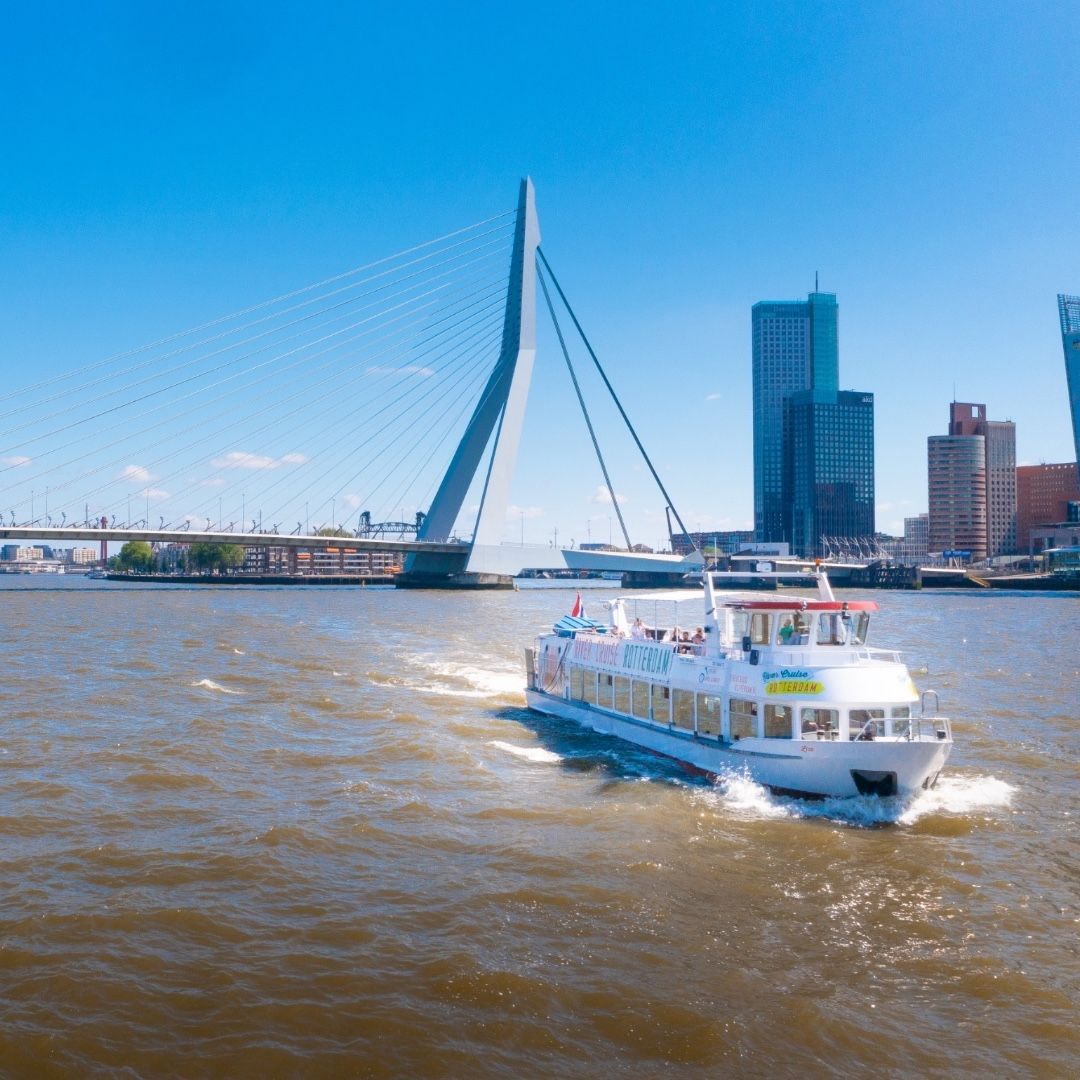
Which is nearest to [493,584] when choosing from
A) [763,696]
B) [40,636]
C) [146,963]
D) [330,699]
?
[40,636]

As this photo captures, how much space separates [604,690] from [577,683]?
126 centimetres

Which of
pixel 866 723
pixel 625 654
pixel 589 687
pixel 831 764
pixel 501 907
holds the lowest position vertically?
pixel 501 907

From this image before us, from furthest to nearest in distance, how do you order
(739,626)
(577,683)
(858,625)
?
(577,683)
(739,626)
(858,625)

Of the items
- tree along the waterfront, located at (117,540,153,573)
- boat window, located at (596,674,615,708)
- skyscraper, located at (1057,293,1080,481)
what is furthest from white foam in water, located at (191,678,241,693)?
tree along the waterfront, located at (117,540,153,573)

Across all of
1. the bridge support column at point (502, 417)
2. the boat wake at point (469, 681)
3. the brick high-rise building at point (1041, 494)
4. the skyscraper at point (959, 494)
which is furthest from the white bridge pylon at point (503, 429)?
the brick high-rise building at point (1041, 494)

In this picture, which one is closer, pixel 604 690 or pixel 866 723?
pixel 866 723

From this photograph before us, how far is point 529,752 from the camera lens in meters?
17.5

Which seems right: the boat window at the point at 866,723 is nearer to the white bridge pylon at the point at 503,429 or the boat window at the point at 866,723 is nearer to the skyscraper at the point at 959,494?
the white bridge pylon at the point at 503,429

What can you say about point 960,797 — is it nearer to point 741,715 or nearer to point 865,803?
point 865,803

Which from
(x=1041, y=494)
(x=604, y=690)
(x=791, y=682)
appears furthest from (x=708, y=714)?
(x=1041, y=494)

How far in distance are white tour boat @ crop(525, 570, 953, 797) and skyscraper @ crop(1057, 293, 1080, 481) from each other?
121 meters

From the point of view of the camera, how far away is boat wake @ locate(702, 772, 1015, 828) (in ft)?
43.7

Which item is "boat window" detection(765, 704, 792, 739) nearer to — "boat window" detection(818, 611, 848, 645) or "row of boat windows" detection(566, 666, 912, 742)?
"row of boat windows" detection(566, 666, 912, 742)

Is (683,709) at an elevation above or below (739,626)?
below
